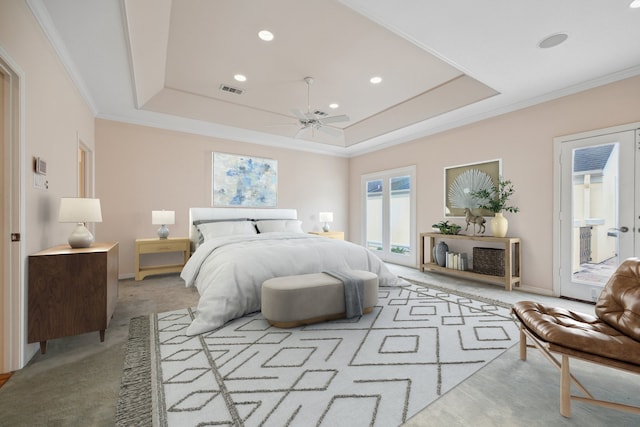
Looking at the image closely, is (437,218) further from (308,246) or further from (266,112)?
(266,112)

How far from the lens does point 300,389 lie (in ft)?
5.51

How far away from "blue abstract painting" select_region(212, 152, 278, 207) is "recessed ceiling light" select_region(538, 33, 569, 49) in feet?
14.8

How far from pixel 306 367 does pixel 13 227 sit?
7.20 ft

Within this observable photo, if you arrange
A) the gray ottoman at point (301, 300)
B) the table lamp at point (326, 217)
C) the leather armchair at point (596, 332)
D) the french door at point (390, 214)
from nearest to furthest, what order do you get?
the leather armchair at point (596, 332)
the gray ottoman at point (301, 300)
the french door at point (390, 214)
the table lamp at point (326, 217)

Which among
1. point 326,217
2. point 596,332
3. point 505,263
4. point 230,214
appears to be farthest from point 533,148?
point 230,214

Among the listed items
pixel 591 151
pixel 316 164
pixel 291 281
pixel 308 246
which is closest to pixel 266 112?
pixel 316 164

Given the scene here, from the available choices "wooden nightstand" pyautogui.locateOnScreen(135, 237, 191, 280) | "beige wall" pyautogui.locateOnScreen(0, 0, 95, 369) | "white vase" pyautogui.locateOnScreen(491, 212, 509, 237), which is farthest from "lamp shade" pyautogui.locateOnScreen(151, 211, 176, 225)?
"white vase" pyautogui.locateOnScreen(491, 212, 509, 237)

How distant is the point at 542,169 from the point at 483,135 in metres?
1.00

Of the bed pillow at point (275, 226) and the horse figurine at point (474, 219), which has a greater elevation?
the horse figurine at point (474, 219)

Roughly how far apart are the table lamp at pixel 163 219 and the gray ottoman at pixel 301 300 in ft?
8.90

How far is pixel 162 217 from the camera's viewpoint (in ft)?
14.8

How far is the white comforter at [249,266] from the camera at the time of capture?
2664 mm

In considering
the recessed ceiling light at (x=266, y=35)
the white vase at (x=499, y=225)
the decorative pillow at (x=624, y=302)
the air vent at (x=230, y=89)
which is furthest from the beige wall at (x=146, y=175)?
the decorative pillow at (x=624, y=302)

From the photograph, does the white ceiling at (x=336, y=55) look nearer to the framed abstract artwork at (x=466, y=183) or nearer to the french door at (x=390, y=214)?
the framed abstract artwork at (x=466, y=183)
